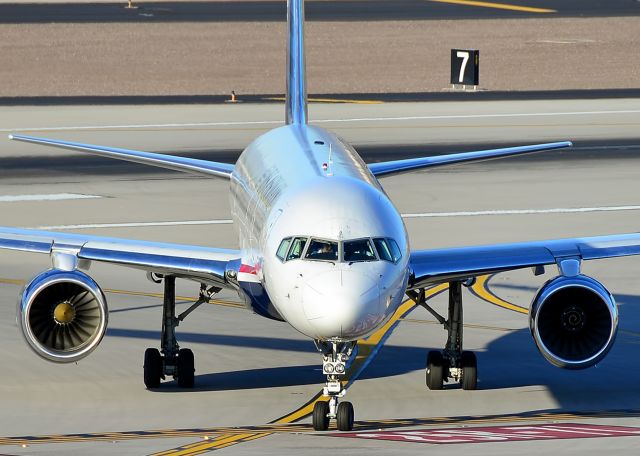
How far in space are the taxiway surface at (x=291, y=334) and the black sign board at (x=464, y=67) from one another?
526 inches

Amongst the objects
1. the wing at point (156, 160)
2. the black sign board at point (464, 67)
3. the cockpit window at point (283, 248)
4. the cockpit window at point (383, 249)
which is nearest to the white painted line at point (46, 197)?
the wing at point (156, 160)

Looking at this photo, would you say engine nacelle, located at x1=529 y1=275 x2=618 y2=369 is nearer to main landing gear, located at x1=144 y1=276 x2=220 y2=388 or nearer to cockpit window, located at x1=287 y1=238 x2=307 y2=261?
cockpit window, located at x1=287 y1=238 x2=307 y2=261

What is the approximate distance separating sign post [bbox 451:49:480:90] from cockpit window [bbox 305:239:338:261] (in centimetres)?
5610

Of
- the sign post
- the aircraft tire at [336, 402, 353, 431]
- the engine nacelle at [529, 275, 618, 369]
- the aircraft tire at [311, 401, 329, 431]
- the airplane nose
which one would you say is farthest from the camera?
the sign post

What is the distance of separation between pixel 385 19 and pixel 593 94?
3095cm

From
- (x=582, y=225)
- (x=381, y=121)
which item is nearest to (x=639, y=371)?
(x=582, y=225)

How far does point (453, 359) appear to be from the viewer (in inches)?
1164

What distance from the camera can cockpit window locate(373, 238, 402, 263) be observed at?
2423 centimetres

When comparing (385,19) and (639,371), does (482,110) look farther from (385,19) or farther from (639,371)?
(639,371)

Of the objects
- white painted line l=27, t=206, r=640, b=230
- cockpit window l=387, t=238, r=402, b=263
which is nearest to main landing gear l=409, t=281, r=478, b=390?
cockpit window l=387, t=238, r=402, b=263

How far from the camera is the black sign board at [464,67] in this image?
79438 millimetres

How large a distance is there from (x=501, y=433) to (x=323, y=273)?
419cm

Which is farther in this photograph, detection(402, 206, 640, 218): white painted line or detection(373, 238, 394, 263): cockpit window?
detection(402, 206, 640, 218): white painted line

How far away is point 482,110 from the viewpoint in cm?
7400
